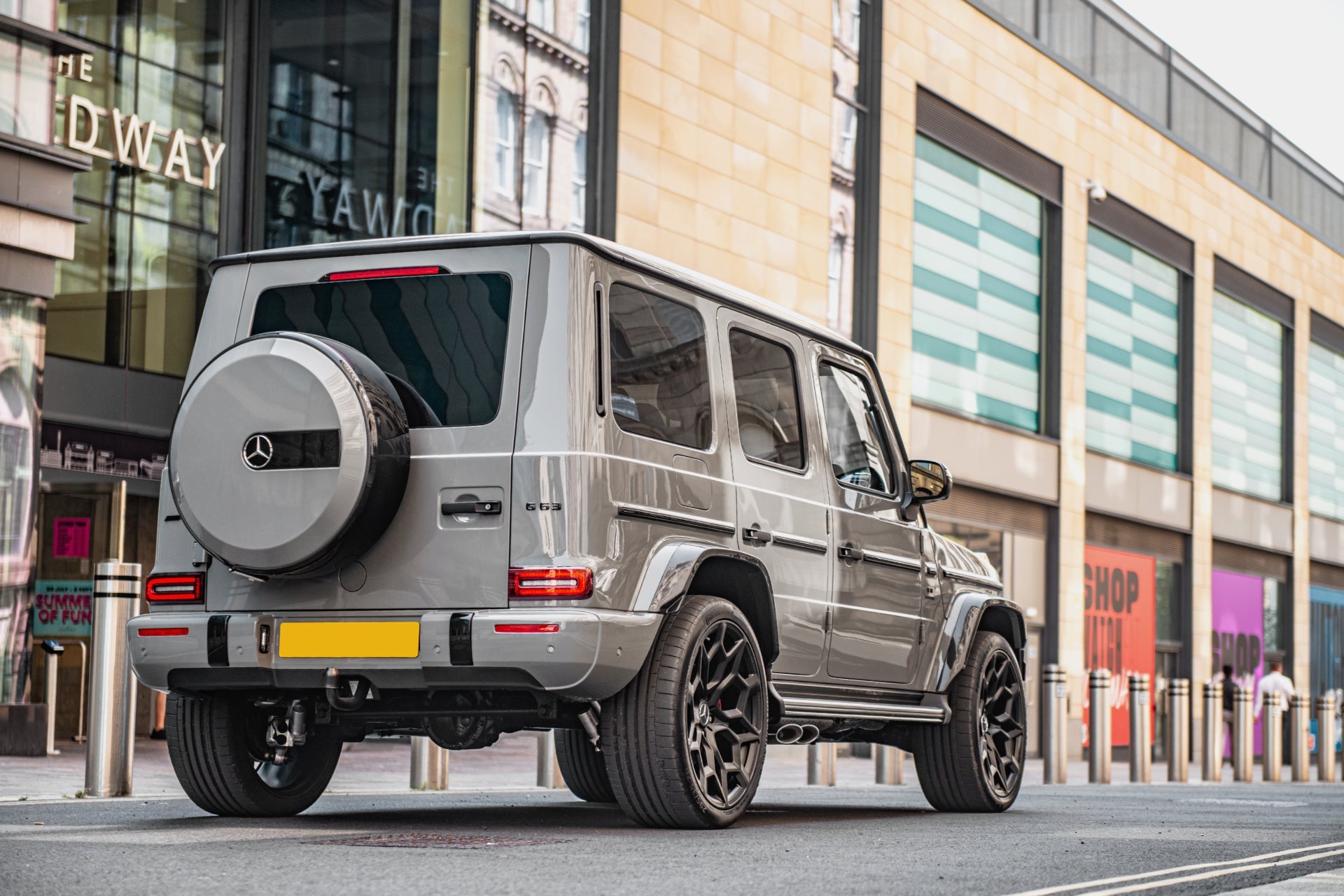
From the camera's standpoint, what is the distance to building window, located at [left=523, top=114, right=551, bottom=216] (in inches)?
728

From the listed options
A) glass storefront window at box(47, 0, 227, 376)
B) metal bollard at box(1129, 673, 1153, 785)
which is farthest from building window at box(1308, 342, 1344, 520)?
glass storefront window at box(47, 0, 227, 376)

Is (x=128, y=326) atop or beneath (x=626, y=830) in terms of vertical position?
atop

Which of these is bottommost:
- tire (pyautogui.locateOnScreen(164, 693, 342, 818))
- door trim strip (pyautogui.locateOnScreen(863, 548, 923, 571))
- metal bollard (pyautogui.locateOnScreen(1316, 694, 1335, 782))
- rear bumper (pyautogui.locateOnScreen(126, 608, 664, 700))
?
metal bollard (pyautogui.locateOnScreen(1316, 694, 1335, 782))

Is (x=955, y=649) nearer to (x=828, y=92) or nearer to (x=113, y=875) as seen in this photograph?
(x=113, y=875)

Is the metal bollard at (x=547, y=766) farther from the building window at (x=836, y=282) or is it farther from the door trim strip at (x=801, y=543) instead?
the building window at (x=836, y=282)

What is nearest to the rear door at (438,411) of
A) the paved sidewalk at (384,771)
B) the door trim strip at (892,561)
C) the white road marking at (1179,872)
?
the white road marking at (1179,872)

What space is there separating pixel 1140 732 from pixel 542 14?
9.22 meters

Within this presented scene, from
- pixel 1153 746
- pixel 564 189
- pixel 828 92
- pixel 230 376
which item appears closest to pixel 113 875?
pixel 230 376

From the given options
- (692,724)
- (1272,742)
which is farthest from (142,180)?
(1272,742)

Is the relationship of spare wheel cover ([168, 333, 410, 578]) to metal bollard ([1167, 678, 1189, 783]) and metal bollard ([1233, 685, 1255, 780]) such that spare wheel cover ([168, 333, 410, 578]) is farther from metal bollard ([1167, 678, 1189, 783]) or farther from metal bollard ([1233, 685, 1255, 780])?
metal bollard ([1233, 685, 1255, 780])

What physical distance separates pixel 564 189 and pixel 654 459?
12.6 metres

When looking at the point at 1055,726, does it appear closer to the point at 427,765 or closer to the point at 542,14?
the point at 427,765

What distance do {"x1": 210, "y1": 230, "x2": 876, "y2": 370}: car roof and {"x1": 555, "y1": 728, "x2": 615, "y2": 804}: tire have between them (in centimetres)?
260

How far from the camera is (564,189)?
19.0m
